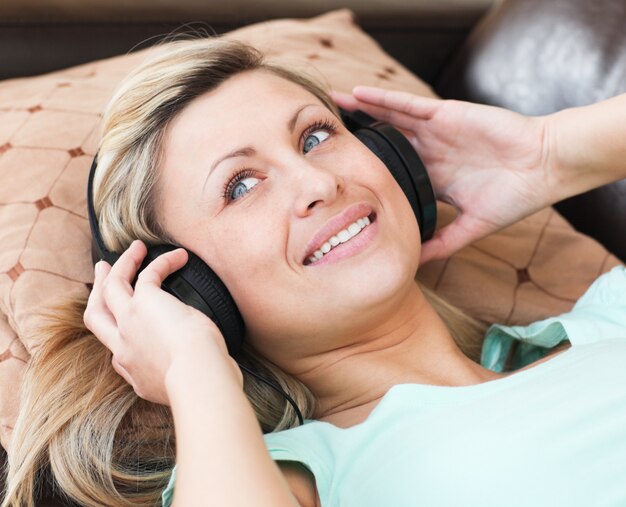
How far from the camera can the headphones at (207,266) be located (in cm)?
104

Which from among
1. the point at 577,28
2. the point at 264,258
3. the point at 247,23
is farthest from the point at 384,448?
the point at 247,23

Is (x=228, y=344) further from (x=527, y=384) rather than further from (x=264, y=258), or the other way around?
(x=527, y=384)

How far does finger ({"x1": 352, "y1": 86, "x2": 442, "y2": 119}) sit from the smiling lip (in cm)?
40

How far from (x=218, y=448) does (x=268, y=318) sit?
1.07 feet

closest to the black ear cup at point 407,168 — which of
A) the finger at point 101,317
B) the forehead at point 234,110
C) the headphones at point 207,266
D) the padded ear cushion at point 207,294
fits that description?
the headphones at point 207,266

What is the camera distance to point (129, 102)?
1.23 m

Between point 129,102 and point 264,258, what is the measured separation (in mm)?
382

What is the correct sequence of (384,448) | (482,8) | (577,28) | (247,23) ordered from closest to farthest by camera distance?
(384,448), (577,28), (247,23), (482,8)

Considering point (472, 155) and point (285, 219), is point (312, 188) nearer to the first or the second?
point (285, 219)

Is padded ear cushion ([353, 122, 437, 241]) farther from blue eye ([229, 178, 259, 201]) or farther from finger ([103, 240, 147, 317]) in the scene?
finger ([103, 240, 147, 317])

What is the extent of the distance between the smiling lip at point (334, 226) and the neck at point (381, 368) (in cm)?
17

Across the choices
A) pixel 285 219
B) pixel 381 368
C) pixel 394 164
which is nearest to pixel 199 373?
pixel 285 219

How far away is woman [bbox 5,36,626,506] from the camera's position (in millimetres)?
1016

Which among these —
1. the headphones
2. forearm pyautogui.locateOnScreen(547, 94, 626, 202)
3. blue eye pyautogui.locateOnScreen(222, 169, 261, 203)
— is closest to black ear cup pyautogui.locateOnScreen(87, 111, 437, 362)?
the headphones
